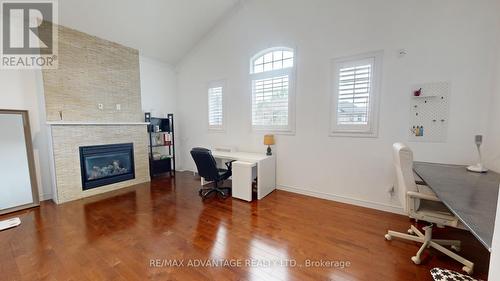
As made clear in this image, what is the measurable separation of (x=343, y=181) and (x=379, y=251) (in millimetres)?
1325

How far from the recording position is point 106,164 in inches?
156

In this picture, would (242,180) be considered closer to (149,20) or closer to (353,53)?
(353,53)

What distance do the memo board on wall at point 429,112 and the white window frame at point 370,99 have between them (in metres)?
0.43

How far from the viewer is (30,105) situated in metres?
3.26

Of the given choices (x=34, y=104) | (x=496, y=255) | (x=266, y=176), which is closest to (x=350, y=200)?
(x=266, y=176)

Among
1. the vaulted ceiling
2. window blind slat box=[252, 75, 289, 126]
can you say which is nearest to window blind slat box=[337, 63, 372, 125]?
window blind slat box=[252, 75, 289, 126]

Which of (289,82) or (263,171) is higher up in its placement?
(289,82)

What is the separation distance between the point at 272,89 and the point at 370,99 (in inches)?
67.6

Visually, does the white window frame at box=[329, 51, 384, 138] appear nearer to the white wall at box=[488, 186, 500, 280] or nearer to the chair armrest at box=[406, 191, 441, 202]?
the chair armrest at box=[406, 191, 441, 202]

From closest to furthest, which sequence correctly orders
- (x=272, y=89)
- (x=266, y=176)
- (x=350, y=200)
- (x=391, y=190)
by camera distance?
(x=391, y=190)
(x=350, y=200)
(x=266, y=176)
(x=272, y=89)

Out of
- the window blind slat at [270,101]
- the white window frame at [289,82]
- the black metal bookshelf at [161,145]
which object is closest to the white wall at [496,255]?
the white window frame at [289,82]

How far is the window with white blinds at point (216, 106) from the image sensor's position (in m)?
4.71

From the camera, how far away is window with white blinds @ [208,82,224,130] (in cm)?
471

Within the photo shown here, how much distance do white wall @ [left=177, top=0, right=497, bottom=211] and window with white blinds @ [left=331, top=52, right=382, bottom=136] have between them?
116 mm
